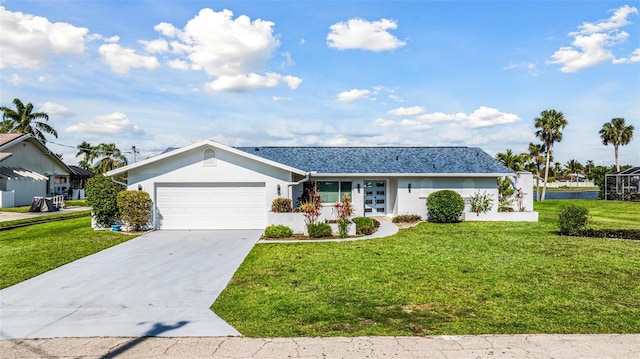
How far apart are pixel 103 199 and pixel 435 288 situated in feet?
49.1

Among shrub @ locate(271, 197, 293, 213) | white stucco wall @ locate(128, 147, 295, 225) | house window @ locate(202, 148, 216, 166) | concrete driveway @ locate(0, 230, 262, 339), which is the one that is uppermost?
house window @ locate(202, 148, 216, 166)

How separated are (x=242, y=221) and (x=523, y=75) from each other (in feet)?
53.1

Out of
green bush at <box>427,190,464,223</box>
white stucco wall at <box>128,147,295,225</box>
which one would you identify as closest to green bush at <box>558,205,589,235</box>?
green bush at <box>427,190,464,223</box>

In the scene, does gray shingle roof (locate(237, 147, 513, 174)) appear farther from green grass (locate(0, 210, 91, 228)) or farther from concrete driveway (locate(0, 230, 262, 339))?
green grass (locate(0, 210, 91, 228))

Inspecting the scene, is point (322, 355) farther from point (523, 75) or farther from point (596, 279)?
point (523, 75)

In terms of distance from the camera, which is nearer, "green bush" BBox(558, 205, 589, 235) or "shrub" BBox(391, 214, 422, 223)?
"green bush" BBox(558, 205, 589, 235)

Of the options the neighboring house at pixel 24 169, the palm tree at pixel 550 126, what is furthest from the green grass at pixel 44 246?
the palm tree at pixel 550 126

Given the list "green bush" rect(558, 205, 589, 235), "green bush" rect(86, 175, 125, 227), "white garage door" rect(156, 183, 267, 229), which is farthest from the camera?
"white garage door" rect(156, 183, 267, 229)

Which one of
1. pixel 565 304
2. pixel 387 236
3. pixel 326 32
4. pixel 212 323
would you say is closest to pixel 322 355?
pixel 212 323

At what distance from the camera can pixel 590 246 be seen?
1341 cm

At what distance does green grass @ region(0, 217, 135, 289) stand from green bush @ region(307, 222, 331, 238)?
274 inches

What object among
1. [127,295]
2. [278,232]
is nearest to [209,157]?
[278,232]

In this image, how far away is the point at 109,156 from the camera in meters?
54.6

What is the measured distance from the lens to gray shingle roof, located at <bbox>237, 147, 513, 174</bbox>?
21.8 meters
